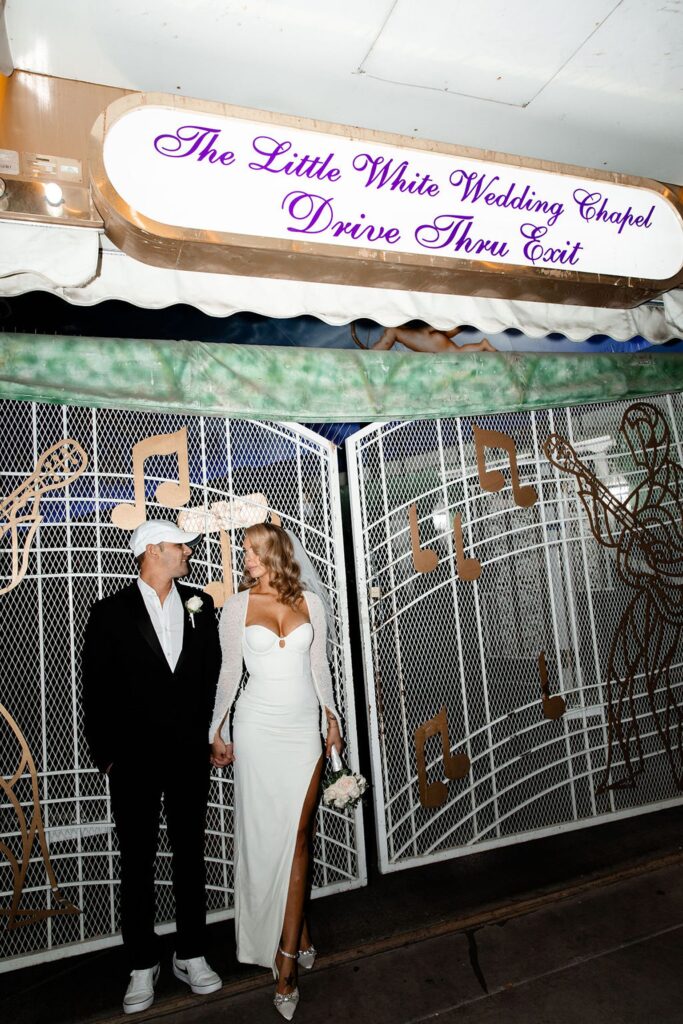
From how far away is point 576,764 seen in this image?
4137 millimetres

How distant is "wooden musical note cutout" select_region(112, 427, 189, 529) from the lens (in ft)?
9.98

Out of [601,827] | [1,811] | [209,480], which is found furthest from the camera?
[601,827]

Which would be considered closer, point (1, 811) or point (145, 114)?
point (145, 114)

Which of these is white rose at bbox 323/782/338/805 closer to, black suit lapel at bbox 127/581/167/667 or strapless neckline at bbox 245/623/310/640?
strapless neckline at bbox 245/623/310/640

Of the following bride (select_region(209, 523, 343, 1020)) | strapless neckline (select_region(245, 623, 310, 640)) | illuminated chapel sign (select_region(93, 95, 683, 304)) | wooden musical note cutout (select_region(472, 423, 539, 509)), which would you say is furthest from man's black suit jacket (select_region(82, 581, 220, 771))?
wooden musical note cutout (select_region(472, 423, 539, 509))

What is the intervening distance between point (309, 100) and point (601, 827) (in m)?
4.39

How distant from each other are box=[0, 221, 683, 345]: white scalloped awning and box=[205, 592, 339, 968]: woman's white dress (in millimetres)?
1592

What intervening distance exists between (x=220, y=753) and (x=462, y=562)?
1767 mm

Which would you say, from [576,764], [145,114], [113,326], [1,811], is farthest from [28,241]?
[576,764]

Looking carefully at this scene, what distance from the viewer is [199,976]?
254cm

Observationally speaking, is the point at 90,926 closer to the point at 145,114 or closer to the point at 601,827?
the point at 601,827

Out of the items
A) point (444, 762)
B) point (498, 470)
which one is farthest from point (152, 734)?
point (498, 470)

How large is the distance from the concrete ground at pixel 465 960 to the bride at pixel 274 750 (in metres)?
0.22

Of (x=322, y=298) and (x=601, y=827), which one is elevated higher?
(x=322, y=298)
